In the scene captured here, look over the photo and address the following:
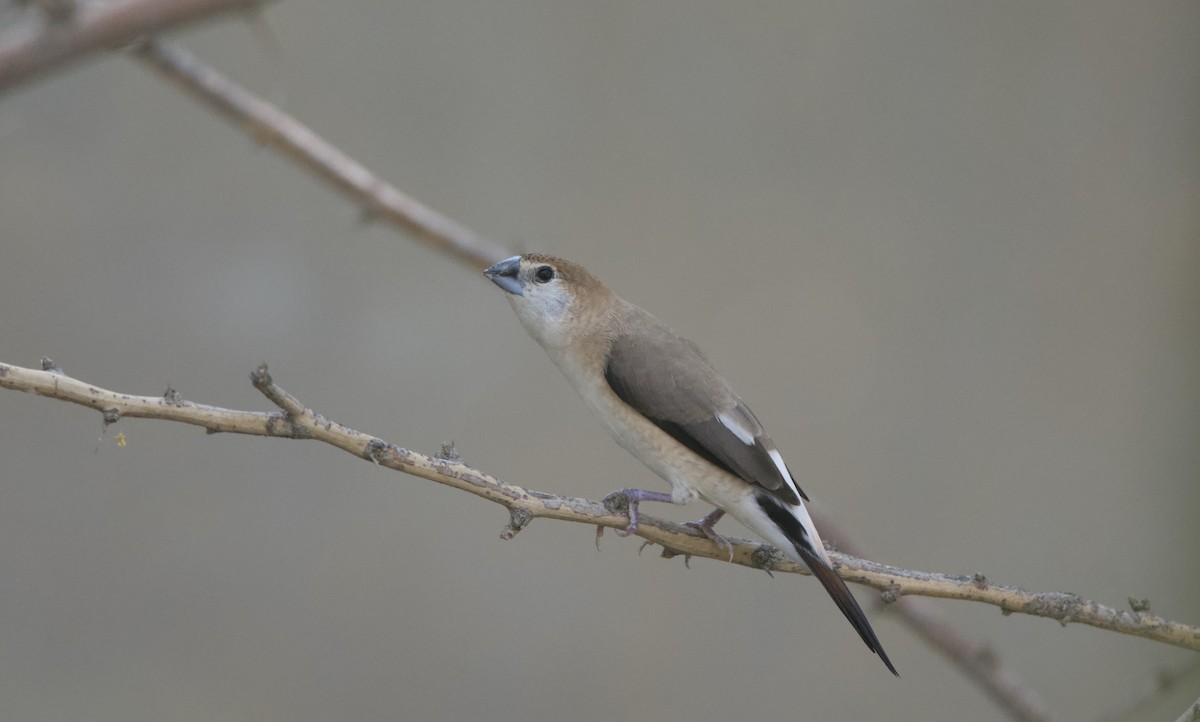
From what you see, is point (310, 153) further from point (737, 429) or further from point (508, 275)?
point (737, 429)

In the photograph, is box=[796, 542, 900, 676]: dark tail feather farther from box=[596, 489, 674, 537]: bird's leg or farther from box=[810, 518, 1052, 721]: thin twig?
box=[810, 518, 1052, 721]: thin twig

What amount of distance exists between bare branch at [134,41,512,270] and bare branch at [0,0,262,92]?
4.22ft

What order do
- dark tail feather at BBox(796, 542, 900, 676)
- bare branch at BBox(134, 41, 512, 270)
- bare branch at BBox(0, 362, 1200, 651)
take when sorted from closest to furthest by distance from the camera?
bare branch at BBox(0, 362, 1200, 651), dark tail feather at BBox(796, 542, 900, 676), bare branch at BBox(134, 41, 512, 270)

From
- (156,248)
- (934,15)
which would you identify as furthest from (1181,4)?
(156,248)

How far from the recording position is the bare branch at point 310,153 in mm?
1813

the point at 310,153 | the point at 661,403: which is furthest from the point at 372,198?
the point at 661,403

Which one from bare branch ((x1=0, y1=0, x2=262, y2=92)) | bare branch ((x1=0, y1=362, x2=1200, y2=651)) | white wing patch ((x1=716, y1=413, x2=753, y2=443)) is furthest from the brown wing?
bare branch ((x1=0, y1=0, x2=262, y2=92))

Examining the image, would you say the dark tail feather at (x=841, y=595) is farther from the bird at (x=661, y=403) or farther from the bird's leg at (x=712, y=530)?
the bird's leg at (x=712, y=530)

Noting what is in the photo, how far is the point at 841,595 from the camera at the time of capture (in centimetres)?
121

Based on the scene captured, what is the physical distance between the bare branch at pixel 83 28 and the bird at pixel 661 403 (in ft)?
2.77

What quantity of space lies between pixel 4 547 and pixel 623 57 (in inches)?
72.9

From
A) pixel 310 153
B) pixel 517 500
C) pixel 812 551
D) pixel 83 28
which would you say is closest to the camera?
pixel 83 28

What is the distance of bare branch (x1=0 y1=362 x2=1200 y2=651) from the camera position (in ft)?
3.26

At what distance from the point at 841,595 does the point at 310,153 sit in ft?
4.04
